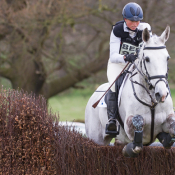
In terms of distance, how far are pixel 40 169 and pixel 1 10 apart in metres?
6.83

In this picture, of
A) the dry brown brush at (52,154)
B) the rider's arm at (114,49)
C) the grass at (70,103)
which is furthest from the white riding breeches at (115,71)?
the grass at (70,103)

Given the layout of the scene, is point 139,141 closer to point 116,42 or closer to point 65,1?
point 116,42

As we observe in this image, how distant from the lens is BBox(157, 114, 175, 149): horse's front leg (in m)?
3.94

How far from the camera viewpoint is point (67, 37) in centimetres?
1420

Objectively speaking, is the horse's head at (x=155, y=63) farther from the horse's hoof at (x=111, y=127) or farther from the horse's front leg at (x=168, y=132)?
the horse's hoof at (x=111, y=127)

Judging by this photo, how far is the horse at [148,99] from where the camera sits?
3787mm

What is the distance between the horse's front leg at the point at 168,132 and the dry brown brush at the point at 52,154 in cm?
49

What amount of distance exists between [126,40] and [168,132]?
1.45 metres

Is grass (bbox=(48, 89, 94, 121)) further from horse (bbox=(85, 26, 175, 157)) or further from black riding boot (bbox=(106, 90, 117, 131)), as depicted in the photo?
horse (bbox=(85, 26, 175, 157))

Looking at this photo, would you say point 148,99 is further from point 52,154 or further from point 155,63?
point 52,154

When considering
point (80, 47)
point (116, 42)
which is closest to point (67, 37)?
point (80, 47)

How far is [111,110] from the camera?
15.4 feet

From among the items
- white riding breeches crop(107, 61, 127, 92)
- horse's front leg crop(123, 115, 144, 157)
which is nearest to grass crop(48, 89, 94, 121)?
white riding breeches crop(107, 61, 127, 92)

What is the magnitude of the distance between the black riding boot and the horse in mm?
200
